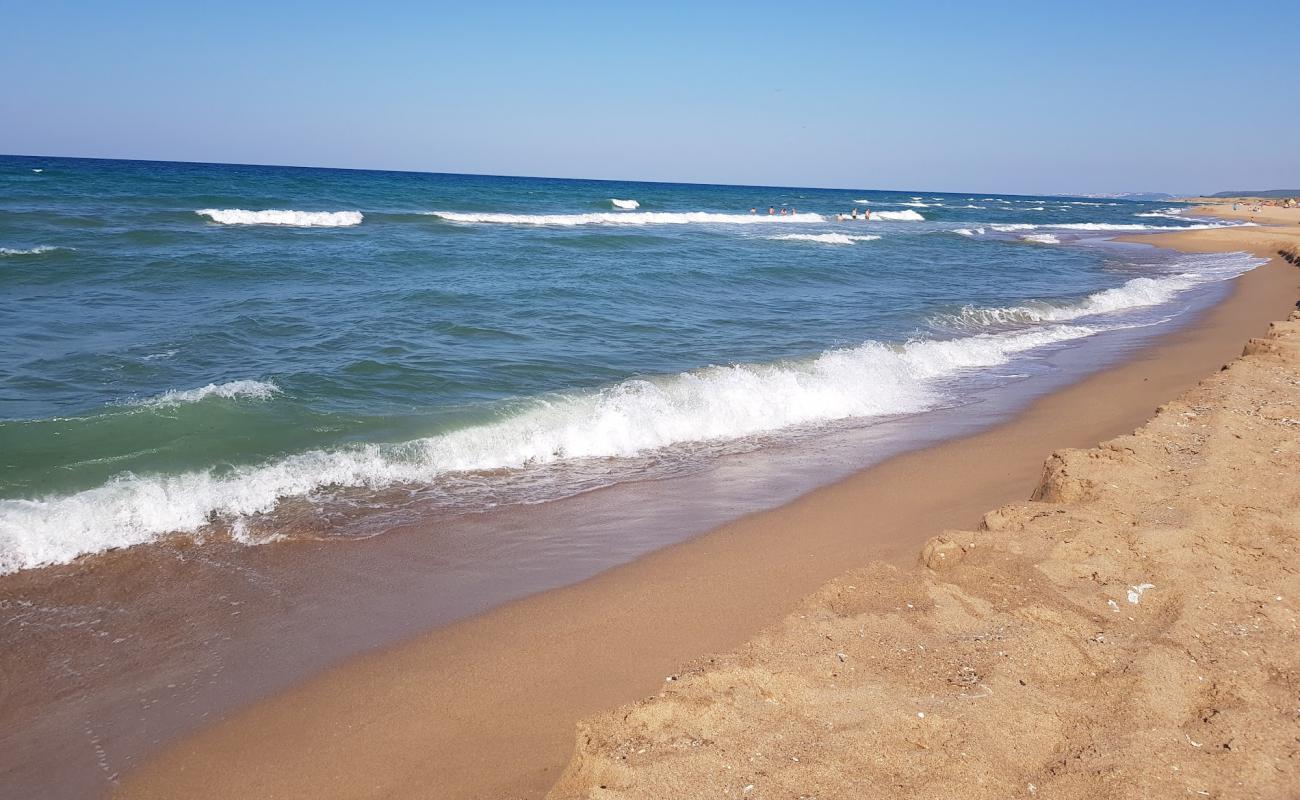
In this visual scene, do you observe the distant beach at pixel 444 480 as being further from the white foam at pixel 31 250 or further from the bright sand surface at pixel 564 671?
the white foam at pixel 31 250

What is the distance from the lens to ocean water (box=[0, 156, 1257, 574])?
6227 millimetres

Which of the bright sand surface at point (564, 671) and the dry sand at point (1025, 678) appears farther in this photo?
the bright sand surface at point (564, 671)

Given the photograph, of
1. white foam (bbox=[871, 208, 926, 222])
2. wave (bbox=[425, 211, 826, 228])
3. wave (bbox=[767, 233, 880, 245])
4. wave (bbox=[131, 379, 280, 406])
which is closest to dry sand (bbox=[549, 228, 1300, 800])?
wave (bbox=[131, 379, 280, 406])

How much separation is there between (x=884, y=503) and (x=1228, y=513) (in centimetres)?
218

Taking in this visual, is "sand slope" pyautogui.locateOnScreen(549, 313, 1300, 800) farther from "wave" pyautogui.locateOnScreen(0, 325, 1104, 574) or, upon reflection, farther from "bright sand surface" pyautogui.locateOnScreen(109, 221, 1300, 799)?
"wave" pyautogui.locateOnScreen(0, 325, 1104, 574)

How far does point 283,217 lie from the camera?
2916cm

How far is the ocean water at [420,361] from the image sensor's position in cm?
623

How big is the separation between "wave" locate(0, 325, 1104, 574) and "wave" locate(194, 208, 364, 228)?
22438 mm

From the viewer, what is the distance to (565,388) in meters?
9.23

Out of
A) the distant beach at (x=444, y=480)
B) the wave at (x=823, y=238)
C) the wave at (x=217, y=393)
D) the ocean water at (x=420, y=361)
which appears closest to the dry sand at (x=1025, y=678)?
the distant beach at (x=444, y=480)

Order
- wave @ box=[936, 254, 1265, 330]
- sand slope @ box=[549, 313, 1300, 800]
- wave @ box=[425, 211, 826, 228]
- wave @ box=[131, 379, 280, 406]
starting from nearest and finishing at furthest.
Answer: sand slope @ box=[549, 313, 1300, 800]
wave @ box=[131, 379, 280, 406]
wave @ box=[936, 254, 1265, 330]
wave @ box=[425, 211, 826, 228]

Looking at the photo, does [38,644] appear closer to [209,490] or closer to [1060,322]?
[209,490]

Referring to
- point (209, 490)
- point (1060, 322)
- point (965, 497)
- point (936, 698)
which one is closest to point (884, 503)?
point (965, 497)

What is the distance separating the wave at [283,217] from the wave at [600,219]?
4.30 meters
